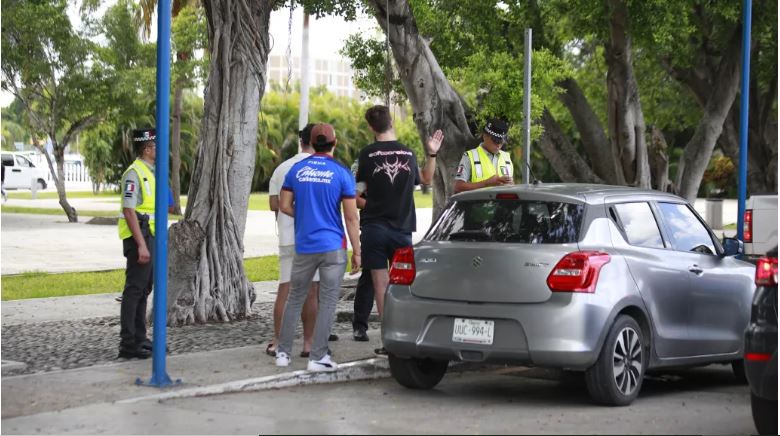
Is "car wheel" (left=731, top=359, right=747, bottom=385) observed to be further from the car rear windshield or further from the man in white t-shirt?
the man in white t-shirt

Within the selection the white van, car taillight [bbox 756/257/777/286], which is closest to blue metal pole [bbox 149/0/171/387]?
car taillight [bbox 756/257/777/286]

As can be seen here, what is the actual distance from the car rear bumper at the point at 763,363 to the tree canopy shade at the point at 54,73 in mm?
27023

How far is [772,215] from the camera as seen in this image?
54.9ft

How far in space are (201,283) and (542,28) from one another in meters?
11.3

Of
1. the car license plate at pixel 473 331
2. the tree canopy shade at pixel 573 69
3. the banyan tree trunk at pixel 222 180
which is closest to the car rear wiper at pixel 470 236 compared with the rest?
the car license plate at pixel 473 331

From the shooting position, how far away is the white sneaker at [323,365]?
905cm

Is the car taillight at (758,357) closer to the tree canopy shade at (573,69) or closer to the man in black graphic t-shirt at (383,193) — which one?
the man in black graphic t-shirt at (383,193)

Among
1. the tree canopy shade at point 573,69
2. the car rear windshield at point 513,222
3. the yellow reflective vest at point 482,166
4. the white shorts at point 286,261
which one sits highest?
the tree canopy shade at point 573,69

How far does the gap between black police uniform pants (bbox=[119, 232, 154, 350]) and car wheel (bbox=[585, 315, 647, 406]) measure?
12.2 feet

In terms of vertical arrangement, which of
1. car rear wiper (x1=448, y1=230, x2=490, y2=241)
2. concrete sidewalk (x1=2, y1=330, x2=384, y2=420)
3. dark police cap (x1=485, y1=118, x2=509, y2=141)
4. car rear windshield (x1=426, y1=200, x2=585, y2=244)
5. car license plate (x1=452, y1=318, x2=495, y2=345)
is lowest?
concrete sidewalk (x1=2, y1=330, x2=384, y2=420)

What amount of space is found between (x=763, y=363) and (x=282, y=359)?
3.76 m

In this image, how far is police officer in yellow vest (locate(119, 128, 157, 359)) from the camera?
967 cm

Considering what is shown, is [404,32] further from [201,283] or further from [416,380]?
[416,380]

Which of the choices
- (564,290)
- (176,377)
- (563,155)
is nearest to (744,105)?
(563,155)
